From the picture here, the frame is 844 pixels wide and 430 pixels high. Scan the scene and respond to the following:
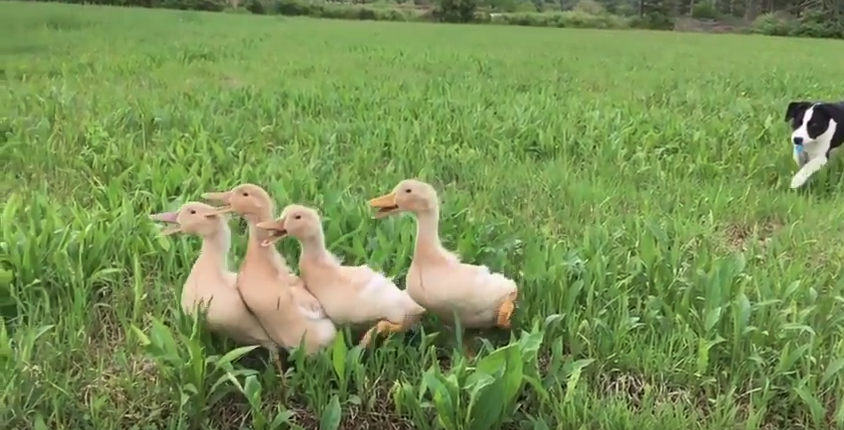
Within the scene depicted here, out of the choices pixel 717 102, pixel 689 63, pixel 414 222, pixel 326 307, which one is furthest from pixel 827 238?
pixel 689 63

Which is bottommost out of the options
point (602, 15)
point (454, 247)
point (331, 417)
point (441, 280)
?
point (331, 417)

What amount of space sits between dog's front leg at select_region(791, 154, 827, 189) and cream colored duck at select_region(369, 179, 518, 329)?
289 cm

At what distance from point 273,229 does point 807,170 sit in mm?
3528

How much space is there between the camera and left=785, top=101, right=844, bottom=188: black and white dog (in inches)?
178

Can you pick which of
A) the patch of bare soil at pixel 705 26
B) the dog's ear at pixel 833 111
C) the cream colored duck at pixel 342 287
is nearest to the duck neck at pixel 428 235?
the cream colored duck at pixel 342 287

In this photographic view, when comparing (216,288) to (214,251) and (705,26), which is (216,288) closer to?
(214,251)

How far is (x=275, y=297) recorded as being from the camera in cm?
193

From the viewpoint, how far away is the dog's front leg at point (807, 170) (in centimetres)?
441

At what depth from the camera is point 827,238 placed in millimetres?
3408

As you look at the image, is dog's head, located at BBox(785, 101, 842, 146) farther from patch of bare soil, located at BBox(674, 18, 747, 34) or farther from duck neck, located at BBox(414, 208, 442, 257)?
patch of bare soil, located at BBox(674, 18, 747, 34)

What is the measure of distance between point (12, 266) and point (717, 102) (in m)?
6.39

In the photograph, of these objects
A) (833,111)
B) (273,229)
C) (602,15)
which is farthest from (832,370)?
(602,15)

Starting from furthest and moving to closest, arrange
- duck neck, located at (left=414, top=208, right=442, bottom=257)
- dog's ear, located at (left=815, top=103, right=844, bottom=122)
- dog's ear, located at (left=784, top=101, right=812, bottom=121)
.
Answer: dog's ear, located at (left=784, top=101, right=812, bottom=121)
dog's ear, located at (left=815, top=103, right=844, bottom=122)
duck neck, located at (left=414, top=208, right=442, bottom=257)

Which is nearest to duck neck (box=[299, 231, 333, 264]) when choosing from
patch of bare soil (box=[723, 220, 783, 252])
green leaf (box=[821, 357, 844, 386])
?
green leaf (box=[821, 357, 844, 386])
